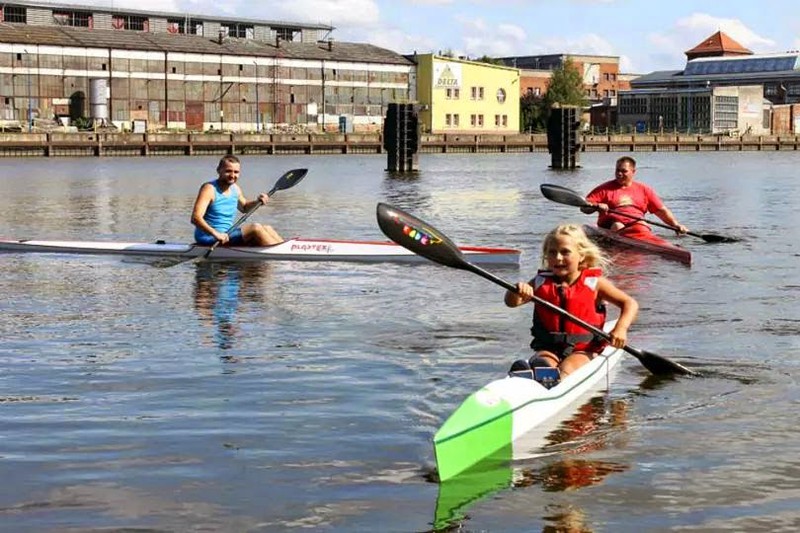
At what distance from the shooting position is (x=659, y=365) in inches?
423

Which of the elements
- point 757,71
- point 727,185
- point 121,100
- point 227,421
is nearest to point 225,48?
point 121,100

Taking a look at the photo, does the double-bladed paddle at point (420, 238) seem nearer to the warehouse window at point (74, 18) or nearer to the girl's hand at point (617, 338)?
the girl's hand at point (617, 338)

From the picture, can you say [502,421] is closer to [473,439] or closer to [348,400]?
[473,439]

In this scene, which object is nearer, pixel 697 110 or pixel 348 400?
pixel 348 400

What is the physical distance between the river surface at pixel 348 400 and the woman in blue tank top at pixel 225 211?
1.46ft

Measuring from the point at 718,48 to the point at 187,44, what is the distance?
339 ft

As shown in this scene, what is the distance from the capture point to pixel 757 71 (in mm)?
169125

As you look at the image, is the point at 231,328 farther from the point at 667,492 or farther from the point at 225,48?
the point at 225,48

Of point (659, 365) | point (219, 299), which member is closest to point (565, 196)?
point (219, 299)

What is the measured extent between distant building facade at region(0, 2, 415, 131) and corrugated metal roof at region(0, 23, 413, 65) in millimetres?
127

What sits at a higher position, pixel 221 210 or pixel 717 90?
pixel 717 90

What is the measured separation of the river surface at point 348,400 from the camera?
7184mm

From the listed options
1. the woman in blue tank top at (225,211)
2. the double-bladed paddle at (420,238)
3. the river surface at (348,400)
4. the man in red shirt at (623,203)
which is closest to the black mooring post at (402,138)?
the river surface at (348,400)

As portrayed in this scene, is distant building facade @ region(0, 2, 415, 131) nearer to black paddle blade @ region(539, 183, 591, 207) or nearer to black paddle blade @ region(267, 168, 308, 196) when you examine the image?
black paddle blade @ region(267, 168, 308, 196)
